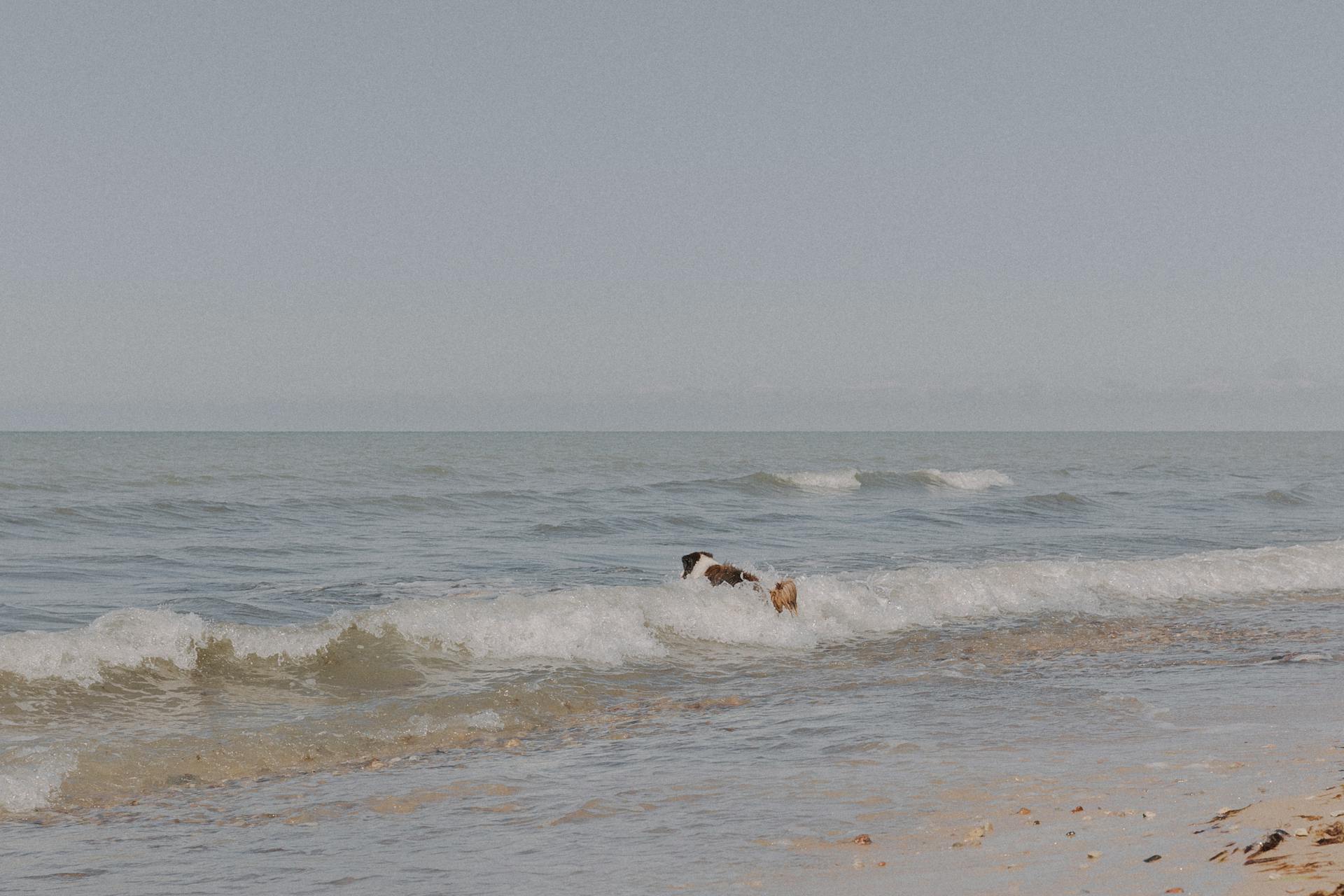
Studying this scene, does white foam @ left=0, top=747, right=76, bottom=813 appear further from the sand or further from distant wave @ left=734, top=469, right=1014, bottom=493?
distant wave @ left=734, top=469, right=1014, bottom=493

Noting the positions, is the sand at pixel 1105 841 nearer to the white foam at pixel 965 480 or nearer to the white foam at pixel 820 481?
the white foam at pixel 820 481

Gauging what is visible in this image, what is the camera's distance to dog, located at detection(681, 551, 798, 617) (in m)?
12.0

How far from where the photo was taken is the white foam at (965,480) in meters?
42.8

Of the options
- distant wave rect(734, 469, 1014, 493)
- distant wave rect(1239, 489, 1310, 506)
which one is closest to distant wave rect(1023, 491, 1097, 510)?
distant wave rect(1239, 489, 1310, 506)

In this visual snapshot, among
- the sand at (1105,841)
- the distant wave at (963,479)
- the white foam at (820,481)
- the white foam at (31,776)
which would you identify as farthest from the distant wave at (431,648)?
the distant wave at (963,479)

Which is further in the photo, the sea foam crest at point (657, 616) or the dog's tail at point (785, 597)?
the dog's tail at point (785, 597)

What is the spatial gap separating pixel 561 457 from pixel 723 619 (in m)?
55.0

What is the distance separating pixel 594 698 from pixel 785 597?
3594mm

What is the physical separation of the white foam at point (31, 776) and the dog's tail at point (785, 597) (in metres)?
7.02

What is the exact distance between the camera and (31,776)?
6.40m

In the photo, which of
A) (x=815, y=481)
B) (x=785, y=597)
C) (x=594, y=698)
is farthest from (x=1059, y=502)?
(x=594, y=698)

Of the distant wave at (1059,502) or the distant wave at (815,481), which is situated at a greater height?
the distant wave at (815,481)

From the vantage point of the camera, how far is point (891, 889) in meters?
4.17

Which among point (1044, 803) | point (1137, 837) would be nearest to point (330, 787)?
point (1044, 803)
